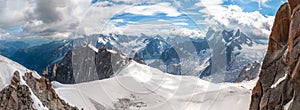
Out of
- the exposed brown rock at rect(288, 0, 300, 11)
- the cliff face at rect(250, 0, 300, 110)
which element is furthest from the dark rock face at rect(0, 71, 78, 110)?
the exposed brown rock at rect(288, 0, 300, 11)

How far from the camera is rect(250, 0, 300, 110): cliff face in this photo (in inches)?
726

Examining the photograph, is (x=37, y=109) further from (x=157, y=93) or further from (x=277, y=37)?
(x=157, y=93)

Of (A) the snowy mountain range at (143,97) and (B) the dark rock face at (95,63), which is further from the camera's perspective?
(B) the dark rock face at (95,63)

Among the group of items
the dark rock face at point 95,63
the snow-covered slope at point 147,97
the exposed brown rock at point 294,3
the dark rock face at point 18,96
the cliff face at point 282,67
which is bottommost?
the dark rock face at point 95,63

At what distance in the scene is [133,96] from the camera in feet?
189

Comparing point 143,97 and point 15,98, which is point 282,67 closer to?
point 15,98

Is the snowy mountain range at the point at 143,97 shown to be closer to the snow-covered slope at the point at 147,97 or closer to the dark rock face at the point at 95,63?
the snow-covered slope at the point at 147,97

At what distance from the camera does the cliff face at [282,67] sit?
726 inches

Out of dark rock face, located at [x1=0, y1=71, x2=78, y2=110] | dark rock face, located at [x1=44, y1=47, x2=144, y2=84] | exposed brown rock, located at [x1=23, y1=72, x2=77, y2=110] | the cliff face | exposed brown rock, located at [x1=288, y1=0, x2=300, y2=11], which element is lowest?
dark rock face, located at [x1=44, y1=47, x2=144, y2=84]

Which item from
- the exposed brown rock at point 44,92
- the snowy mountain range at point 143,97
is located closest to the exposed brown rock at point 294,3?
the exposed brown rock at point 44,92

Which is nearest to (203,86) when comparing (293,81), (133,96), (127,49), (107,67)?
(133,96)

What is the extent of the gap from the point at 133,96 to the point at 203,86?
1634cm

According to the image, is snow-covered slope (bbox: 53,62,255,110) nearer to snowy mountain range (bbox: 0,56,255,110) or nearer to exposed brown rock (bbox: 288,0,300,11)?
snowy mountain range (bbox: 0,56,255,110)

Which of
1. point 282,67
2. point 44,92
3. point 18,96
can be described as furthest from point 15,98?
point 282,67
